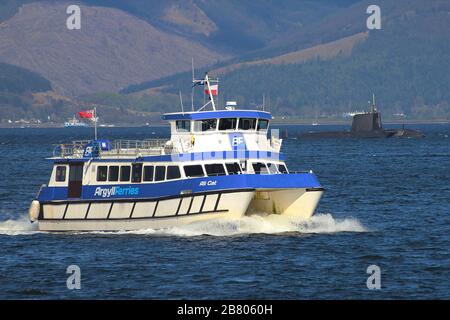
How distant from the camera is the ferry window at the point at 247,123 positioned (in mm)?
52000

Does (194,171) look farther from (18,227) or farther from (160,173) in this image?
(18,227)

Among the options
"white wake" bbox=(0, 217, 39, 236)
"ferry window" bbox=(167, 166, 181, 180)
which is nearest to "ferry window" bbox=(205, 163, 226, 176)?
A: "ferry window" bbox=(167, 166, 181, 180)

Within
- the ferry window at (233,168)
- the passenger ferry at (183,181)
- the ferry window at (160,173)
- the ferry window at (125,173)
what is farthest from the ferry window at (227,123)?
the ferry window at (125,173)

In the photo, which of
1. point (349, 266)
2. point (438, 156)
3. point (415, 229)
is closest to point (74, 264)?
point (349, 266)

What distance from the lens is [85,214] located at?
51812 mm

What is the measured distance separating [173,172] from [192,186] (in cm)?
145

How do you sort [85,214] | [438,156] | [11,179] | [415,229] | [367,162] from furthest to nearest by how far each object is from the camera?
[438,156]
[367,162]
[11,179]
[415,229]
[85,214]

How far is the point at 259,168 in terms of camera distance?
169 feet

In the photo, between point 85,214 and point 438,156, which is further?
point 438,156

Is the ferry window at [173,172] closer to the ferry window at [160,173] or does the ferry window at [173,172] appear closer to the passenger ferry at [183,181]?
the passenger ferry at [183,181]

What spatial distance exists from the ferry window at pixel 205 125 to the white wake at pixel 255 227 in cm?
420

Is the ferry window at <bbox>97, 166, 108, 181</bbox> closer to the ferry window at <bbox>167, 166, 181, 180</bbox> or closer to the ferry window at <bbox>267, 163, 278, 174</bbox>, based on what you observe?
the ferry window at <bbox>167, 166, 181, 180</bbox>

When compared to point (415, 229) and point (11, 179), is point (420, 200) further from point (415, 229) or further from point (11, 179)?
point (11, 179)

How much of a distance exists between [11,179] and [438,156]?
6375cm
